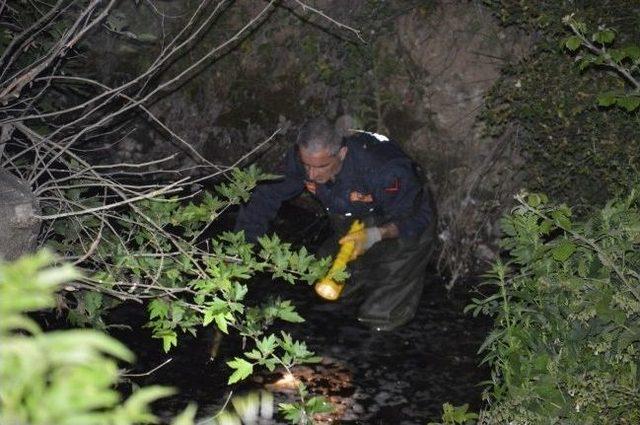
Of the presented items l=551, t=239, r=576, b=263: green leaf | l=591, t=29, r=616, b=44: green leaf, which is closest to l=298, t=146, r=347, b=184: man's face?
l=591, t=29, r=616, b=44: green leaf

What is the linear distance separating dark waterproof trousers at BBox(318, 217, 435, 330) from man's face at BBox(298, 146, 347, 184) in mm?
Answer: 593

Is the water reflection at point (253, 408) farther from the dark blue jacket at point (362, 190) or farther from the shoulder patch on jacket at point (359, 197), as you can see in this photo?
the shoulder patch on jacket at point (359, 197)

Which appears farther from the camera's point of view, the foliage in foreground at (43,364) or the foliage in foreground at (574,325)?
the foliage in foreground at (574,325)

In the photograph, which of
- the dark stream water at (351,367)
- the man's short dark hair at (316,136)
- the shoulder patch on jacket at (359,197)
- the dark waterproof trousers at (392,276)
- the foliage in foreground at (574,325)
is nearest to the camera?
the foliage in foreground at (574,325)

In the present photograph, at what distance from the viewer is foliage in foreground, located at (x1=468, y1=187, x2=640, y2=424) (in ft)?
11.2

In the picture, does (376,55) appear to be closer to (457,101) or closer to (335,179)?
(457,101)

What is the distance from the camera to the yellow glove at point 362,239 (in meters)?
6.23

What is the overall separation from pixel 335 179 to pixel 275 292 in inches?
53.6

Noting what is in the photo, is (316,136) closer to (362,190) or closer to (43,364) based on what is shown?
(362,190)

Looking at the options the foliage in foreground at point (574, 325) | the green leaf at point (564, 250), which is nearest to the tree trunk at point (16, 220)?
the foliage in foreground at point (574, 325)

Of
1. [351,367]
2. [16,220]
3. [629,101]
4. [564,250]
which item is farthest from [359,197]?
[16,220]

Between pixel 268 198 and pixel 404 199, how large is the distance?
40.8 inches

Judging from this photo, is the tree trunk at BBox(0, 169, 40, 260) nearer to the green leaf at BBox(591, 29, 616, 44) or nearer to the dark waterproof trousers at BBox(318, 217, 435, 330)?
the green leaf at BBox(591, 29, 616, 44)

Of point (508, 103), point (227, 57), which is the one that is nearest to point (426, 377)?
point (508, 103)
